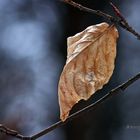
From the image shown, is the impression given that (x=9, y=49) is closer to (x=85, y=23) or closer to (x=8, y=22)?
(x=8, y=22)

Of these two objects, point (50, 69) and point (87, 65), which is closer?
point (87, 65)

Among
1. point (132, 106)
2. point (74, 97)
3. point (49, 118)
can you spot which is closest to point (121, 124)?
point (132, 106)

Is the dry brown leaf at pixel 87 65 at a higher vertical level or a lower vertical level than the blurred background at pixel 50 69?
lower

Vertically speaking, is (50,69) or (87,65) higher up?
(50,69)

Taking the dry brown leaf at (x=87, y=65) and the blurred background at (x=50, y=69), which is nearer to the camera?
the dry brown leaf at (x=87, y=65)
